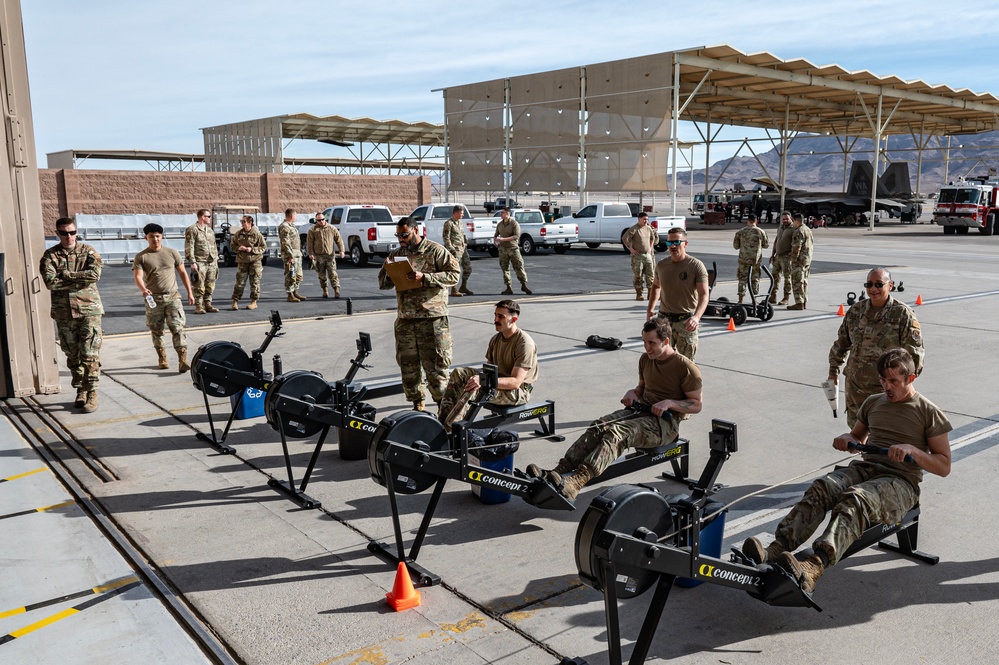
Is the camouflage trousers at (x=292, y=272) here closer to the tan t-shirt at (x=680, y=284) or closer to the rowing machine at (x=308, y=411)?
the tan t-shirt at (x=680, y=284)

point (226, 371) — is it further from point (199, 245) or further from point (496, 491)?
point (199, 245)

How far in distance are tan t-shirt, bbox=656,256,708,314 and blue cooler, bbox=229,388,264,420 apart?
447 cm

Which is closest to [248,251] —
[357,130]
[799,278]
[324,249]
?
[324,249]

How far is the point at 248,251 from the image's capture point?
51.2ft

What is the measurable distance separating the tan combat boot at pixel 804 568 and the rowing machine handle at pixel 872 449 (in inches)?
32.7

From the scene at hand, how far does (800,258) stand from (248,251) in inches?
422

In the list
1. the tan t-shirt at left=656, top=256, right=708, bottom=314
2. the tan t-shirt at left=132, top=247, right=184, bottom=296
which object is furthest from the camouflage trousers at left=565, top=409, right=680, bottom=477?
the tan t-shirt at left=132, top=247, right=184, bottom=296

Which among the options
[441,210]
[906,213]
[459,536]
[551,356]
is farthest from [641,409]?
[906,213]

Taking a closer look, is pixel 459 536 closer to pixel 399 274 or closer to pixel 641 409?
pixel 641 409

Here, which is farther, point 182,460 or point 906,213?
point 906,213

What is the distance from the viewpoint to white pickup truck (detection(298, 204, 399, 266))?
25.4m

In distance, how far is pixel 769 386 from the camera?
1000 cm

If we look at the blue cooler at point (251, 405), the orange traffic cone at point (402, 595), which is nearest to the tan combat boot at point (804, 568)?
the orange traffic cone at point (402, 595)

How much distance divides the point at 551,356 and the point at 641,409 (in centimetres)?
574
